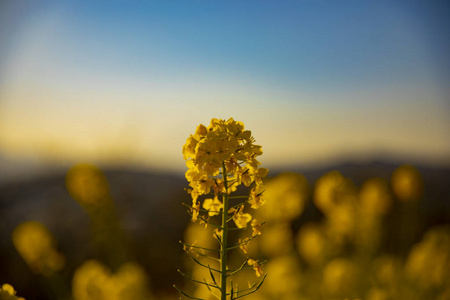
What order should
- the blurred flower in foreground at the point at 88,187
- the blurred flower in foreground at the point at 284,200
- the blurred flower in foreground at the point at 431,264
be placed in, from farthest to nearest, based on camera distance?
1. the blurred flower in foreground at the point at 284,200
2. the blurred flower in foreground at the point at 88,187
3. the blurred flower in foreground at the point at 431,264

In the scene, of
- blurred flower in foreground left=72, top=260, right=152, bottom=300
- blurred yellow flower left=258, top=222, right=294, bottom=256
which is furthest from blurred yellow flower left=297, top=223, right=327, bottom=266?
blurred flower in foreground left=72, top=260, right=152, bottom=300

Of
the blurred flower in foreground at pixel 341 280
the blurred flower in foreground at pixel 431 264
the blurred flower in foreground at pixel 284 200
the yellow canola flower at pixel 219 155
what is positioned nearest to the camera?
the yellow canola flower at pixel 219 155

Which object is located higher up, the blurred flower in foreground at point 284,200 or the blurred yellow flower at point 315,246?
the blurred flower in foreground at point 284,200

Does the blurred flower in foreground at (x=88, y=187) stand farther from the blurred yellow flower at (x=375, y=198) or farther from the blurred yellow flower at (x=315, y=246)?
the blurred yellow flower at (x=375, y=198)

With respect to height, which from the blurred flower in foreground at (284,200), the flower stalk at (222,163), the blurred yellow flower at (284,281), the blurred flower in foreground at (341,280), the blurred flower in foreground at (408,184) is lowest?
the blurred yellow flower at (284,281)

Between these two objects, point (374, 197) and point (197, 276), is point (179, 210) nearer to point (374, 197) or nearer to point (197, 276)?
point (197, 276)

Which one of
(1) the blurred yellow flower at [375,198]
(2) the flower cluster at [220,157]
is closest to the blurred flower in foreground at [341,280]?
(1) the blurred yellow flower at [375,198]
